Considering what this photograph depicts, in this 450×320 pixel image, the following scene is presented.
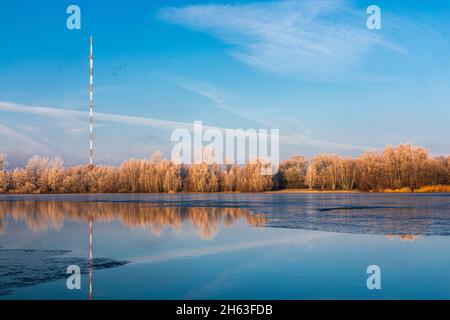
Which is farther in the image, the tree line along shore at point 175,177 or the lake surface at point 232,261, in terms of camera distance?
the tree line along shore at point 175,177

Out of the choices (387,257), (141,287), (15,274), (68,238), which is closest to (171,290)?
Answer: (141,287)

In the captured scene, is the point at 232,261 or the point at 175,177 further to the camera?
the point at 175,177

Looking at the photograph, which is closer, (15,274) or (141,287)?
(141,287)

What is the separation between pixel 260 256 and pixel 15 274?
6.52m

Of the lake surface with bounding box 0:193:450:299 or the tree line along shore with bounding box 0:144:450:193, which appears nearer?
the lake surface with bounding box 0:193:450:299

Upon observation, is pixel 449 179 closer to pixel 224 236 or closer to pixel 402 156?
pixel 402 156

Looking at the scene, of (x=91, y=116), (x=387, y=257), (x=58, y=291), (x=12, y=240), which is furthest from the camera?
(x=91, y=116)

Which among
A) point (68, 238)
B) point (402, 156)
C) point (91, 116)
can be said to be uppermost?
point (91, 116)

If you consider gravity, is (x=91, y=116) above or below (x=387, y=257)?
above

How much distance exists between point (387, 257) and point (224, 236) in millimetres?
6828

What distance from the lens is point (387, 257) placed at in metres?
13.1

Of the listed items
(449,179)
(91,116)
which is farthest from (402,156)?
(91,116)

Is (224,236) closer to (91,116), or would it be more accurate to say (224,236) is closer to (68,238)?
(68,238)
